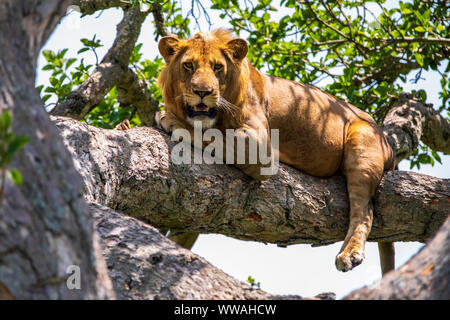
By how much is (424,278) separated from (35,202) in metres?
1.31

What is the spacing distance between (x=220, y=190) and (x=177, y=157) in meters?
0.41

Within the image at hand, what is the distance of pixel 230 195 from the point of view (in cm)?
441

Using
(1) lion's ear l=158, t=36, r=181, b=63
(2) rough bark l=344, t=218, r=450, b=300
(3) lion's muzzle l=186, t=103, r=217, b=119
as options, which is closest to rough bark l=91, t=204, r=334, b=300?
(2) rough bark l=344, t=218, r=450, b=300

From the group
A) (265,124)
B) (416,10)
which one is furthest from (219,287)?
(416,10)

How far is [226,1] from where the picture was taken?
6.68 meters

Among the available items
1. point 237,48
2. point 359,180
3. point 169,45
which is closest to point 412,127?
point 359,180

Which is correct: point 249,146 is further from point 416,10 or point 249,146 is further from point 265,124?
point 416,10

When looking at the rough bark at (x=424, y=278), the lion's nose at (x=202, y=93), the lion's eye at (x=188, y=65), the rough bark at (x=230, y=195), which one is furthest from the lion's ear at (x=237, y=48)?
the rough bark at (x=424, y=278)

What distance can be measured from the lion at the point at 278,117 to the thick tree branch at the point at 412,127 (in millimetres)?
543

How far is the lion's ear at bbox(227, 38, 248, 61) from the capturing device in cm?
485

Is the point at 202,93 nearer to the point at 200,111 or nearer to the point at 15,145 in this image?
the point at 200,111

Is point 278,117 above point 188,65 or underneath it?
underneath

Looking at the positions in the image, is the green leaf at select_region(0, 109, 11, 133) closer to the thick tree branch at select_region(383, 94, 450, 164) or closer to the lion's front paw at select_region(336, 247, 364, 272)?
the lion's front paw at select_region(336, 247, 364, 272)

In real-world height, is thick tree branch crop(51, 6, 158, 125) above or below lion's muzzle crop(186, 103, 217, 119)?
above
